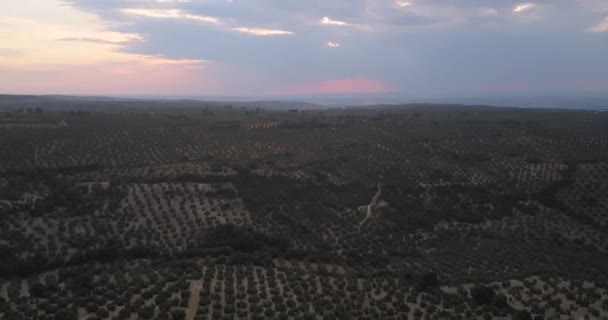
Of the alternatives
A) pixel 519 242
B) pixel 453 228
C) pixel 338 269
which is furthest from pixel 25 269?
pixel 519 242

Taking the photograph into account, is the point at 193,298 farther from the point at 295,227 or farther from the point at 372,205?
the point at 372,205

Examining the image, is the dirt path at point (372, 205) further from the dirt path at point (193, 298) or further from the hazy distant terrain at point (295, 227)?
the dirt path at point (193, 298)

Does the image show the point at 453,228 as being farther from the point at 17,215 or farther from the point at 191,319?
the point at 17,215

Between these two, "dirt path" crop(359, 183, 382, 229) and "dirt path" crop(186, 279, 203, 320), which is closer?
"dirt path" crop(186, 279, 203, 320)

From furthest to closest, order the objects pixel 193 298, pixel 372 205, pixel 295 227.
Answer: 1. pixel 372 205
2. pixel 295 227
3. pixel 193 298

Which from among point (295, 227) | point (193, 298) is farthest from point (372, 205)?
point (193, 298)

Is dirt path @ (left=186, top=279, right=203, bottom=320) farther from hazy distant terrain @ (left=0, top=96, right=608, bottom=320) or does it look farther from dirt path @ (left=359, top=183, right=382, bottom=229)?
dirt path @ (left=359, top=183, right=382, bottom=229)

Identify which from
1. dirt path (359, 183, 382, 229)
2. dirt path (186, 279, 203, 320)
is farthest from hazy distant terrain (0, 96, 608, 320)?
dirt path (359, 183, 382, 229)

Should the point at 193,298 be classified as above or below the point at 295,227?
above
